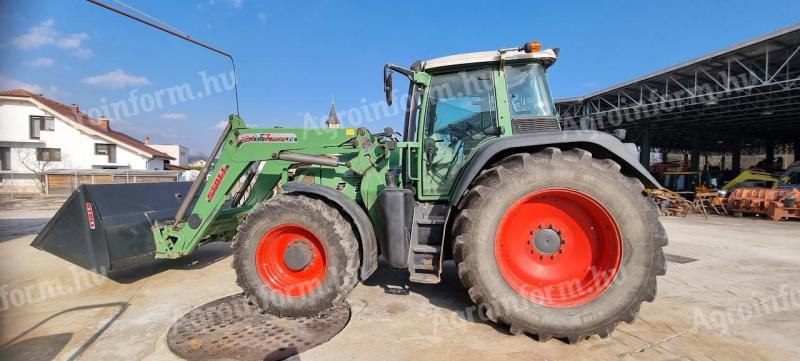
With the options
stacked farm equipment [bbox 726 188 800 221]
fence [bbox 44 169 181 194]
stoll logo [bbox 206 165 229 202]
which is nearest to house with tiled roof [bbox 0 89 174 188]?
fence [bbox 44 169 181 194]

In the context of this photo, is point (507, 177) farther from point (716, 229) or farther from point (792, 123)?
point (792, 123)

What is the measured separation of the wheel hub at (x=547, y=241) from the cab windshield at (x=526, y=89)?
113 centimetres

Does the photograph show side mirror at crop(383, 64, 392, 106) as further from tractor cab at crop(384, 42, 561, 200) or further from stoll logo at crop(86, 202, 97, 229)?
stoll logo at crop(86, 202, 97, 229)

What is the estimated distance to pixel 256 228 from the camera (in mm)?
3332

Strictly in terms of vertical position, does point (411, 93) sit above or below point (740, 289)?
above

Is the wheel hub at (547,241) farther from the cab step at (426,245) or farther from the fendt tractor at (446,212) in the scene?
the cab step at (426,245)

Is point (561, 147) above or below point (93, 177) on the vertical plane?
above

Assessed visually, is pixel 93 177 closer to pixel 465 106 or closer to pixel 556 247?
pixel 465 106

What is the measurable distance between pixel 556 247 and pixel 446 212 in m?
0.97

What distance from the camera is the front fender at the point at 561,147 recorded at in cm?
285

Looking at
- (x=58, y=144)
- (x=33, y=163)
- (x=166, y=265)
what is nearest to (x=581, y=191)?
(x=166, y=265)

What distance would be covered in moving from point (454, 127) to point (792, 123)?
2513cm

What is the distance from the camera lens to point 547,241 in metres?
2.95

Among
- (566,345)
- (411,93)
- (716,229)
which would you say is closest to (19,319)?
(411,93)
